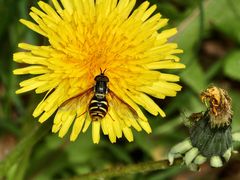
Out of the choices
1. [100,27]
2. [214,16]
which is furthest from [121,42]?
[214,16]

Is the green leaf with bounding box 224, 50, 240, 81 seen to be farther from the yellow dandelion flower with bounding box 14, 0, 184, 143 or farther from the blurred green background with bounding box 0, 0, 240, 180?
the yellow dandelion flower with bounding box 14, 0, 184, 143

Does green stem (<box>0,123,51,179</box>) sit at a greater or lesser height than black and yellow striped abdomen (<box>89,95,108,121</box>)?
lesser

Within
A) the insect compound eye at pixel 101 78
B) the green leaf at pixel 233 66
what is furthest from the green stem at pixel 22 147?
the green leaf at pixel 233 66

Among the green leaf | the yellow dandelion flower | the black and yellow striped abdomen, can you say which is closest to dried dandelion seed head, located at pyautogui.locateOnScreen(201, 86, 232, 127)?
the yellow dandelion flower

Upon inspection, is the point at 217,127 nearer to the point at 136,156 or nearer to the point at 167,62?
the point at 167,62

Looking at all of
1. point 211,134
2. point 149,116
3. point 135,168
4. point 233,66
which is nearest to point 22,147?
point 135,168

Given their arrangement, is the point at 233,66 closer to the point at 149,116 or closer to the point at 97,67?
the point at 149,116
